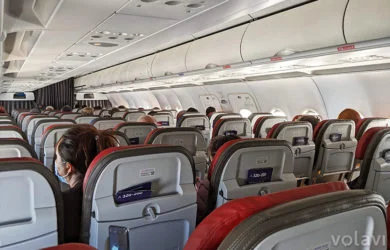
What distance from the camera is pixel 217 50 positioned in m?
7.03

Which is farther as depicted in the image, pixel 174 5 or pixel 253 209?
pixel 174 5

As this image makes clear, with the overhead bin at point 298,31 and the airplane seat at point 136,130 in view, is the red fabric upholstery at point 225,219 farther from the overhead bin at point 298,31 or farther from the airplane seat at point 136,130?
the airplane seat at point 136,130

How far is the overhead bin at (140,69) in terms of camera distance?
11.0 m

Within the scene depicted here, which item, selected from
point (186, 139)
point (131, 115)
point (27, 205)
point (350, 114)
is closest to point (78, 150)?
point (27, 205)

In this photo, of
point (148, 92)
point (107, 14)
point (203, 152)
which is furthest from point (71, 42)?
point (148, 92)

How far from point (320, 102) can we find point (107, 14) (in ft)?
20.6

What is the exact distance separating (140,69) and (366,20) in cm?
872

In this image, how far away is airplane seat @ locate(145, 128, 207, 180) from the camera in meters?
4.03

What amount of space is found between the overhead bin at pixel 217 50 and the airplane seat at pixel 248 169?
3.80 metres

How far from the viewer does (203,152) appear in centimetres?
472

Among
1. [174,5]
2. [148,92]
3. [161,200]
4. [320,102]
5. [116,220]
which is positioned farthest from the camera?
[148,92]

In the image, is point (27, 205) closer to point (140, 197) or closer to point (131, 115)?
point (140, 197)

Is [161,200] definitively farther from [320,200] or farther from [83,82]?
[83,82]

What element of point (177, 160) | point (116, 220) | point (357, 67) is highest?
point (357, 67)
